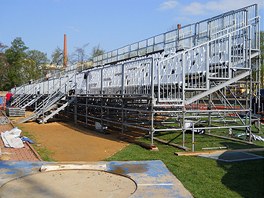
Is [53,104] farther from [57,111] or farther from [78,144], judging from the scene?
[78,144]

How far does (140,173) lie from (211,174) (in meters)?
1.38

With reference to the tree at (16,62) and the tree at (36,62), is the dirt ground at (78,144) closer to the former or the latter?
the tree at (36,62)

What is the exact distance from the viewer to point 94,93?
51.9 feet

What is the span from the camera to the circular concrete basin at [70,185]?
5.47 metres

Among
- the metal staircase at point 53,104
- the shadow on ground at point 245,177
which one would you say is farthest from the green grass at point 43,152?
the metal staircase at point 53,104

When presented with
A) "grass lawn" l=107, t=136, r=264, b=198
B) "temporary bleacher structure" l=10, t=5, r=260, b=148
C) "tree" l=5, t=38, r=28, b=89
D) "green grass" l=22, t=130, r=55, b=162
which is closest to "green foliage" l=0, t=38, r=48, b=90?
"tree" l=5, t=38, r=28, b=89

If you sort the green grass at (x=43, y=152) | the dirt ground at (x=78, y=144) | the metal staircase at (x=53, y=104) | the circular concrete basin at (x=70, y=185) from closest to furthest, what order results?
the circular concrete basin at (x=70, y=185) < the green grass at (x=43, y=152) < the dirt ground at (x=78, y=144) < the metal staircase at (x=53, y=104)

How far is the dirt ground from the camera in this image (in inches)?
362

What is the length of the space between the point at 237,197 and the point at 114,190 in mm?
1922

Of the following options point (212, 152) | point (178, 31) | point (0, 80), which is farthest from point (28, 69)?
point (212, 152)

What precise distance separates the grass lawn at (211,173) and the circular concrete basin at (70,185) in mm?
1156

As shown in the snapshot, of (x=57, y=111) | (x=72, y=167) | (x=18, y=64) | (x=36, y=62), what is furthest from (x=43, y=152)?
(x=36, y=62)

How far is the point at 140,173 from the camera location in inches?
269

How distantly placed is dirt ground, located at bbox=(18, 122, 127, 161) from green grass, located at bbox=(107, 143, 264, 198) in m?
0.72
